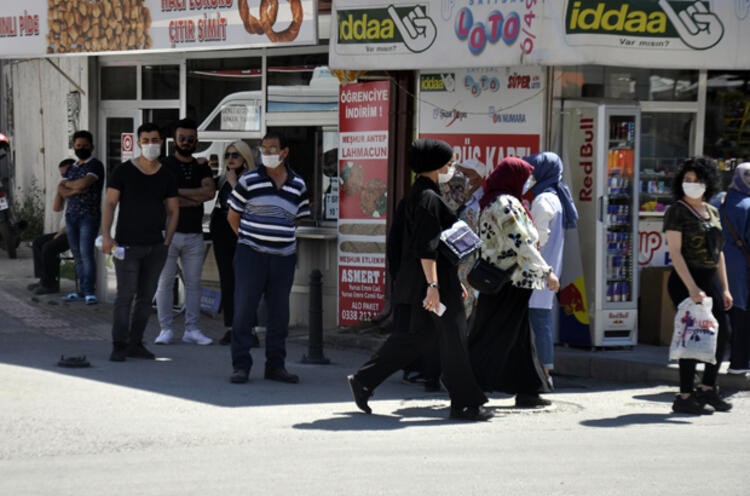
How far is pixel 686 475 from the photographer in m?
7.43

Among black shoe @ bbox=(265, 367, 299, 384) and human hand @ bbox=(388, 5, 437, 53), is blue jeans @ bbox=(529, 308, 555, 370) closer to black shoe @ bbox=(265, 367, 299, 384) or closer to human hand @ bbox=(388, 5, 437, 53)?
black shoe @ bbox=(265, 367, 299, 384)

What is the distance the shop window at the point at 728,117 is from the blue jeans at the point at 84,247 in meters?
6.98

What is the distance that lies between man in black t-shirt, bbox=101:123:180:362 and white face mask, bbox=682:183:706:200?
4486mm

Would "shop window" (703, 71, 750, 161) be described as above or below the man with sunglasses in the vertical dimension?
above

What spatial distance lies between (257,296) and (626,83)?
462cm

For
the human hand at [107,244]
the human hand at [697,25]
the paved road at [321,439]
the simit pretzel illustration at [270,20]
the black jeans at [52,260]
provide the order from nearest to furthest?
1. the paved road at [321,439]
2. the human hand at [107,244]
3. the human hand at [697,25]
4. the simit pretzel illustration at [270,20]
5. the black jeans at [52,260]

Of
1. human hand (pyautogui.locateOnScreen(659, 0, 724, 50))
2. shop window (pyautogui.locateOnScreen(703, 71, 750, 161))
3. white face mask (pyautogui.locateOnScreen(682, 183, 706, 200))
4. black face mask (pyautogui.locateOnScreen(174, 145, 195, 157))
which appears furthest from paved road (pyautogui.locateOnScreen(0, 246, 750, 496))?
shop window (pyautogui.locateOnScreen(703, 71, 750, 161))

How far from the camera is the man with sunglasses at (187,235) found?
41.8ft

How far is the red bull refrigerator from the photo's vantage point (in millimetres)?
12008

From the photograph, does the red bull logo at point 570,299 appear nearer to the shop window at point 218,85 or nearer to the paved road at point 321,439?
the paved road at point 321,439

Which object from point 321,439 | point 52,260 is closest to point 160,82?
point 52,260

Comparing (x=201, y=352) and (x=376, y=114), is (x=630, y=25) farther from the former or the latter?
(x=201, y=352)

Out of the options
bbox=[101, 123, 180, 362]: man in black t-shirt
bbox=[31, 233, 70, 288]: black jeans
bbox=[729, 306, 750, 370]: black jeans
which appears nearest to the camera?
bbox=[729, 306, 750, 370]: black jeans

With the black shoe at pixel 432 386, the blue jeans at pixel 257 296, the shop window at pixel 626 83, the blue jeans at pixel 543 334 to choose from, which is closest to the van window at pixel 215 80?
the shop window at pixel 626 83
